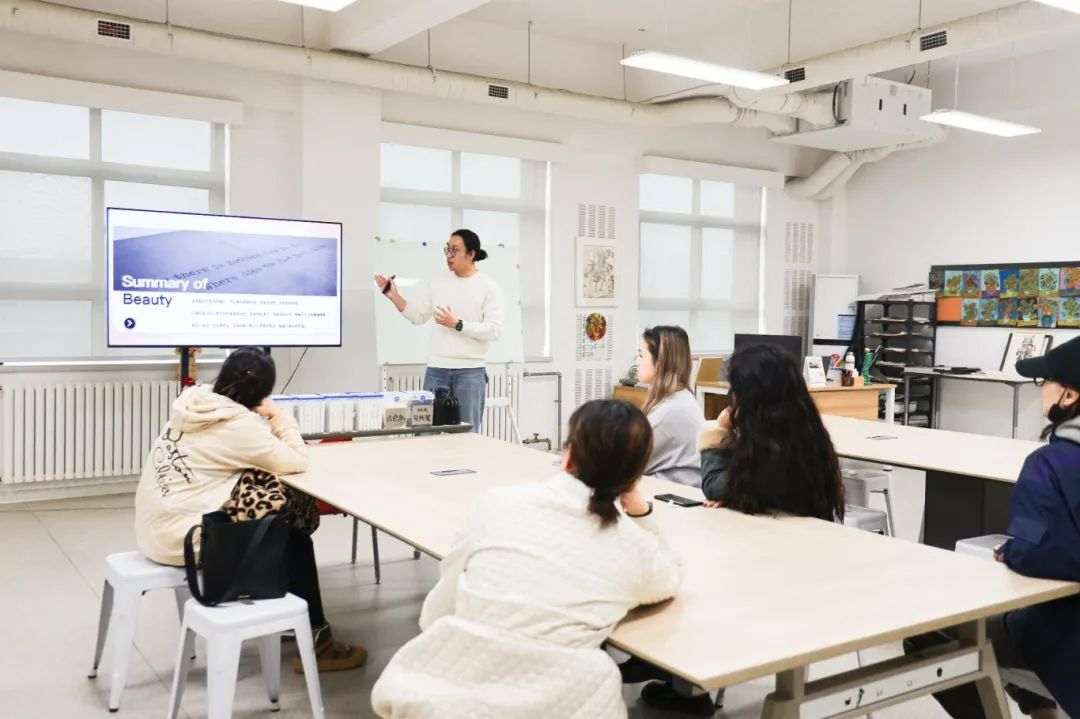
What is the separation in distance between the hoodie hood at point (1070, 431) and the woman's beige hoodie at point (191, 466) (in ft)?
7.32

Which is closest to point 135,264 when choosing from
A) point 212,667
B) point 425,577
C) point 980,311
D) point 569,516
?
point 425,577

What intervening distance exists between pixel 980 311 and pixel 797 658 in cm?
798

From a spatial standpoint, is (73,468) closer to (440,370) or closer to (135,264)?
(135,264)

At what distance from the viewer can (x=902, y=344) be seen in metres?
8.90

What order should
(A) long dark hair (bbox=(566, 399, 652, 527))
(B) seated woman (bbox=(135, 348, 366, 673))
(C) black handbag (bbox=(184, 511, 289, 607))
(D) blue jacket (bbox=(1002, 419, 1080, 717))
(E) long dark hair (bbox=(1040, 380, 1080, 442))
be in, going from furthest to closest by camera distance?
(B) seated woman (bbox=(135, 348, 366, 673)) → (C) black handbag (bbox=(184, 511, 289, 607)) → (E) long dark hair (bbox=(1040, 380, 1080, 442)) → (D) blue jacket (bbox=(1002, 419, 1080, 717)) → (A) long dark hair (bbox=(566, 399, 652, 527))

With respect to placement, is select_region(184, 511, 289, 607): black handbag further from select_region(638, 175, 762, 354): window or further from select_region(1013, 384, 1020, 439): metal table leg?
select_region(1013, 384, 1020, 439): metal table leg

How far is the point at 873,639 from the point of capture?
1626 millimetres

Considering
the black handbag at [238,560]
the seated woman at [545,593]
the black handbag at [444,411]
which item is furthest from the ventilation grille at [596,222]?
the seated woman at [545,593]

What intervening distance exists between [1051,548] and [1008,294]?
7.18 m

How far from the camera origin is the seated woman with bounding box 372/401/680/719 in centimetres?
157

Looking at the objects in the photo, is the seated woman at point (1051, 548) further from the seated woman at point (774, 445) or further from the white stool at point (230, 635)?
the white stool at point (230, 635)

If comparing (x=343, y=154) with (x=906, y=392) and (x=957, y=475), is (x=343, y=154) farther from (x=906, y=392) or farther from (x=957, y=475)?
(x=906, y=392)

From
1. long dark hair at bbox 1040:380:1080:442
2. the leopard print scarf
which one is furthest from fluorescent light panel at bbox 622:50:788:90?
A: long dark hair at bbox 1040:380:1080:442

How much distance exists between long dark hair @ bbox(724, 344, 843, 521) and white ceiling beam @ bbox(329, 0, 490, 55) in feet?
11.4
